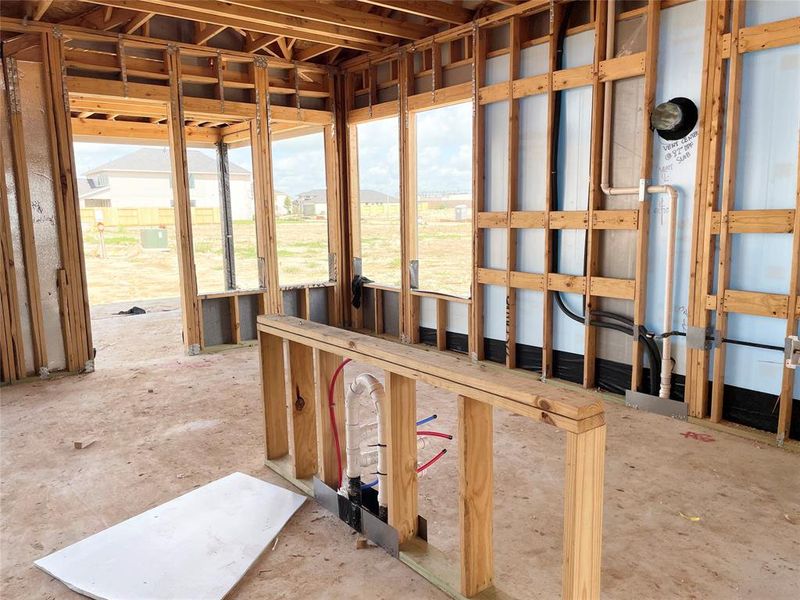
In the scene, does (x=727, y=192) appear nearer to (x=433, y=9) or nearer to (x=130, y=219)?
(x=433, y=9)

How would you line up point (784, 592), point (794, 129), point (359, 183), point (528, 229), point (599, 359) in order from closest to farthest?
point (784, 592) < point (794, 129) < point (599, 359) < point (528, 229) < point (359, 183)

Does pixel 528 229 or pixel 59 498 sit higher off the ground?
pixel 528 229

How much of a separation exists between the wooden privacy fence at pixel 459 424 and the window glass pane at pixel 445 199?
10.2 feet

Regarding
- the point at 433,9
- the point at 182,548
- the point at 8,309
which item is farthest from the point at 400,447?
the point at 8,309

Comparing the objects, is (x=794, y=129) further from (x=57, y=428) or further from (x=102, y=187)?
(x=102, y=187)

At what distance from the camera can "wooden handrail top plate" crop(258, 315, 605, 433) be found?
1.64m

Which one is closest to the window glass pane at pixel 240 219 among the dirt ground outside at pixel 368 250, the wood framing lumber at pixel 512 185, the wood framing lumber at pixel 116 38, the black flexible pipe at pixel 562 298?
the dirt ground outside at pixel 368 250

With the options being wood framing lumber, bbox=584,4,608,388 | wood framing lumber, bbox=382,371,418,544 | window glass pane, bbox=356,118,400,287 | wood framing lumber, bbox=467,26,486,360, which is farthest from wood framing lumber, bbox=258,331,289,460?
window glass pane, bbox=356,118,400,287

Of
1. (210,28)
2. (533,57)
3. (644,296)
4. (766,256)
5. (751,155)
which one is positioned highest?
(210,28)

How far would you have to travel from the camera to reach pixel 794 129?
11.6 feet

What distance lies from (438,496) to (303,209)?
17.0 ft

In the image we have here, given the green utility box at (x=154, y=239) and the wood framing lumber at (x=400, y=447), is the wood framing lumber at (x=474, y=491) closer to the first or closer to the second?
the wood framing lumber at (x=400, y=447)

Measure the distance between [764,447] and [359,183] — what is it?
5.14m

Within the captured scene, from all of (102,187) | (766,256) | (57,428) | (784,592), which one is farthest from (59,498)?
(102,187)
